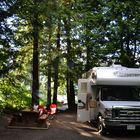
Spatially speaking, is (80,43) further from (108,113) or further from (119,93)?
(108,113)

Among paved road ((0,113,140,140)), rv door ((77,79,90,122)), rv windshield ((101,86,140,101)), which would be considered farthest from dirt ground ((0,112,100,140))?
rv windshield ((101,86,140,101))

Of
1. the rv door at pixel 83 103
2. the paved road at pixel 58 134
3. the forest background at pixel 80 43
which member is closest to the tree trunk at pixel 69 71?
the forest background at pixel 80 43

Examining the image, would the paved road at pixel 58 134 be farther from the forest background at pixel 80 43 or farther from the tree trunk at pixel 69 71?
the tree trunk at pixel 69 71

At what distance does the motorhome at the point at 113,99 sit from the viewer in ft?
61.3

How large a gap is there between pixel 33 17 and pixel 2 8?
524 cm

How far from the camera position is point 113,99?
20.0 metres

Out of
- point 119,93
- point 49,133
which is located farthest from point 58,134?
point 119,93

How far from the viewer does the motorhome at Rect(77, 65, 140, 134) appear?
18.7 metres

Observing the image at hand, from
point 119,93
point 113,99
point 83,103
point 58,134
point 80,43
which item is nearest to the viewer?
point 58,134

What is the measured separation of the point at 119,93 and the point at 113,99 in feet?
1.39

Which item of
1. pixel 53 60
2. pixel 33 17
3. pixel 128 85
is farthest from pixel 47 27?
pixel 128 85

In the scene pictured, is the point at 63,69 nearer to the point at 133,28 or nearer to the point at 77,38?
the point at 77,38

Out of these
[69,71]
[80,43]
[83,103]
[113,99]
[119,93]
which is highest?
[80,43]

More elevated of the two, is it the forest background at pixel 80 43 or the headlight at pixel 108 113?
the forest background at pixel 80 43
